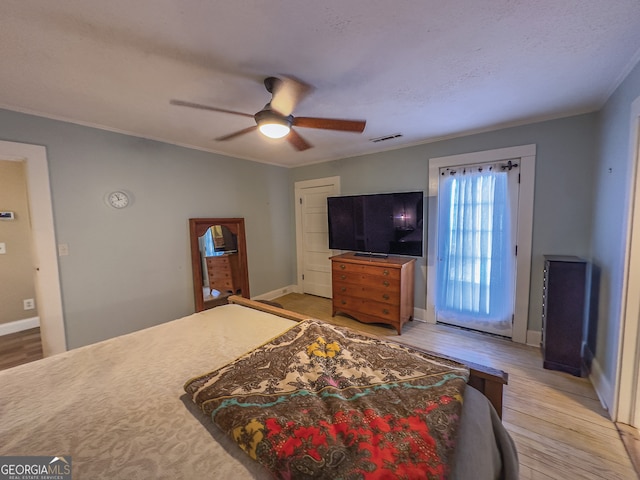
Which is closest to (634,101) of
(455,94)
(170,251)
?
(455,94)

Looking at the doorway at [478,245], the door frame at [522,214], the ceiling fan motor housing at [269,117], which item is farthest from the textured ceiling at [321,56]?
the doorway at [478,245]

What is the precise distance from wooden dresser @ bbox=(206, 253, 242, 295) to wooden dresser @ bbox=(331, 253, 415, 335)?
150 cm

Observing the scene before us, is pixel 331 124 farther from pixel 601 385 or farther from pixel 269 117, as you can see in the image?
pixel 601 385

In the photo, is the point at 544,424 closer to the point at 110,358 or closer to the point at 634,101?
the point at 634,101

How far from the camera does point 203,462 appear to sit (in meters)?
0.79

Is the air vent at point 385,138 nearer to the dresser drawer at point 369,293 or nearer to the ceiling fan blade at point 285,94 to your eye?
the ceiling fan blade at point 285,94

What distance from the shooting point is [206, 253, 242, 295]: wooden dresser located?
3424mm

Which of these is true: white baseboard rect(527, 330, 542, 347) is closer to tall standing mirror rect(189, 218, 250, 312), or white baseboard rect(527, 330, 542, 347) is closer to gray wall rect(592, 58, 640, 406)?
gray wall rect(592, 58, 640, 406)

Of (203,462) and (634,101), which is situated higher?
(634,101)

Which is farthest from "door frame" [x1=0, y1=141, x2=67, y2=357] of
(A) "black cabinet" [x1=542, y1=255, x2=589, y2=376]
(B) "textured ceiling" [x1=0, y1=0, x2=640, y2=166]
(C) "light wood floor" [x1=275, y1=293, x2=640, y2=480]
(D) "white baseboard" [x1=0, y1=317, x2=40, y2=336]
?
(A) "black cabinet" [x1=542, y1=255, x2=589, y2=376]

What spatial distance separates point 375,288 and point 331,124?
6.64 ft

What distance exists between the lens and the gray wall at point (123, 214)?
2.27 meters

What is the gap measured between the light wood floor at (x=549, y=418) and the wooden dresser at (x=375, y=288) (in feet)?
1.57

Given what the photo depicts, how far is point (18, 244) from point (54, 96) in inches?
102
